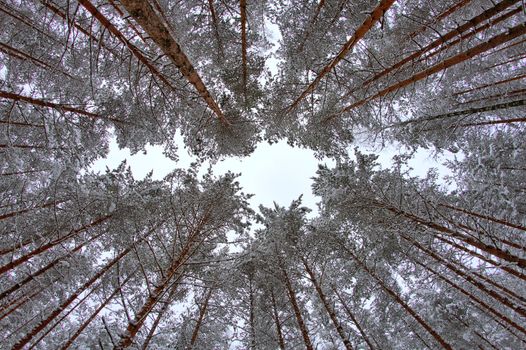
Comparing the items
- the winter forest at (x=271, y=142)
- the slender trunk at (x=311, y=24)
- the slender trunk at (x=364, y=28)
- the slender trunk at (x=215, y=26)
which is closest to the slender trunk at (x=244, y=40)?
the winter forest at (x=271, y=142)

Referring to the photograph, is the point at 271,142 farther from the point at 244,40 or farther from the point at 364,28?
the point at 364,28

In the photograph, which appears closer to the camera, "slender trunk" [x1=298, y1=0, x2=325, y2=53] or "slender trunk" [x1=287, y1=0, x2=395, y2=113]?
"slender trunk" [x1=287, y1=0, x2=395, y2=113]

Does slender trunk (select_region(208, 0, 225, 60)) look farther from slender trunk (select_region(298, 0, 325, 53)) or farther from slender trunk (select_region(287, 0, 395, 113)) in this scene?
slender trunk (select_region(287, 0, 395, 113))

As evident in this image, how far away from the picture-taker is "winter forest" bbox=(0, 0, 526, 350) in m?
7.15

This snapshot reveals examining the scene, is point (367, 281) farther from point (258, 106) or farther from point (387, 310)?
point (258, 106)

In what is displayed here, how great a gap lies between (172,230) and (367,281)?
24.2 ft

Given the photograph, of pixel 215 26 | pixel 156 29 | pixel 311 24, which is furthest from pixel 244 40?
pixel 156 29

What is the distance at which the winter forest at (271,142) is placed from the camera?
7148 mm

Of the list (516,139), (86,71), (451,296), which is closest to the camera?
(86,71)

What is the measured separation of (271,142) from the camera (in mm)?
11047

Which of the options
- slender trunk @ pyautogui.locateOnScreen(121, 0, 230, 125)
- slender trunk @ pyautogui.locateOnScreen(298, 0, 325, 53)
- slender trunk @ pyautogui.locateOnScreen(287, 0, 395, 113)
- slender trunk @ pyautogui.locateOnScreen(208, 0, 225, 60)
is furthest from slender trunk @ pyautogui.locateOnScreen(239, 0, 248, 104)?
slender trunk @ pyautogui.locateOnScreen(121, 0, 230, 125)

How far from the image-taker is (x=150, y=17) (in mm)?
3459

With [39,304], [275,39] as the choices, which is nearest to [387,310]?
[275,39]

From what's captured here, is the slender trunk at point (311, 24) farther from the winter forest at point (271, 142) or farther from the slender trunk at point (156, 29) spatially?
the slender trunk at point (156, 29)
